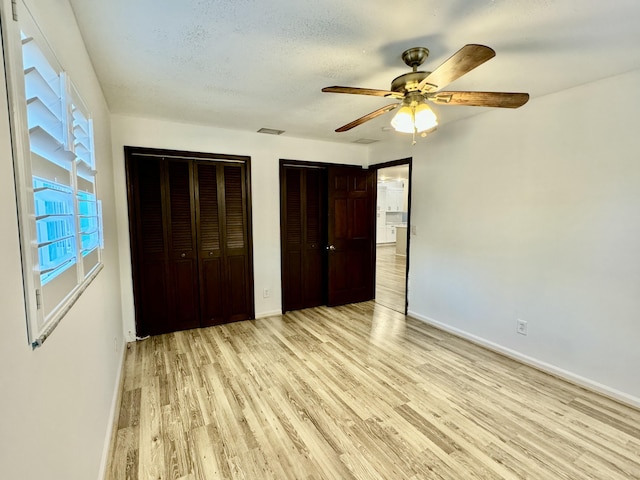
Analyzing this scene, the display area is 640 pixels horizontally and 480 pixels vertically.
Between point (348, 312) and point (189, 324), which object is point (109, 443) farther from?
point (348, 312)

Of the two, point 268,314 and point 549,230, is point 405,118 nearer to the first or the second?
point 549,230

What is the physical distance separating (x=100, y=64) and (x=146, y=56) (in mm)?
377

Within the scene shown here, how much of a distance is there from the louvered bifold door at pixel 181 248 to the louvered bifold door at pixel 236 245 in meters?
0.38

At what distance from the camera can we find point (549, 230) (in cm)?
266

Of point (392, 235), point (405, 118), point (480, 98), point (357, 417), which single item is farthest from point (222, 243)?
point (392, 235)

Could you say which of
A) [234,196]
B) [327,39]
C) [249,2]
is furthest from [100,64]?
[234,196]

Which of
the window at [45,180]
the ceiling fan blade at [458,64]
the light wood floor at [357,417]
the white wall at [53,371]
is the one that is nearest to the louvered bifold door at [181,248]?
the light wood floor at [357,417]

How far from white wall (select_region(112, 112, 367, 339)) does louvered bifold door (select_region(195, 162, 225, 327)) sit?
1.09 feet

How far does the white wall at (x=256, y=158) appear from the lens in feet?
10.5

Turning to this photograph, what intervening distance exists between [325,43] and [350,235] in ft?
9.79

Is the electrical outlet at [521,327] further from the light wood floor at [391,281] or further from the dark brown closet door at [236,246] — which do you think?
the dark brown closet door at [236,246]

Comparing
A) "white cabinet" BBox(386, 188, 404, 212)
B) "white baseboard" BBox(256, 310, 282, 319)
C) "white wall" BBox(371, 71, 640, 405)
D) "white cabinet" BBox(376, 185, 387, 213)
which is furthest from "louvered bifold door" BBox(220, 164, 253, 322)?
"white cabinet" BBox(386, 188, 404, 212)

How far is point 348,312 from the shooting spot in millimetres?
4309

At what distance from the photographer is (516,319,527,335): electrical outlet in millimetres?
2864
